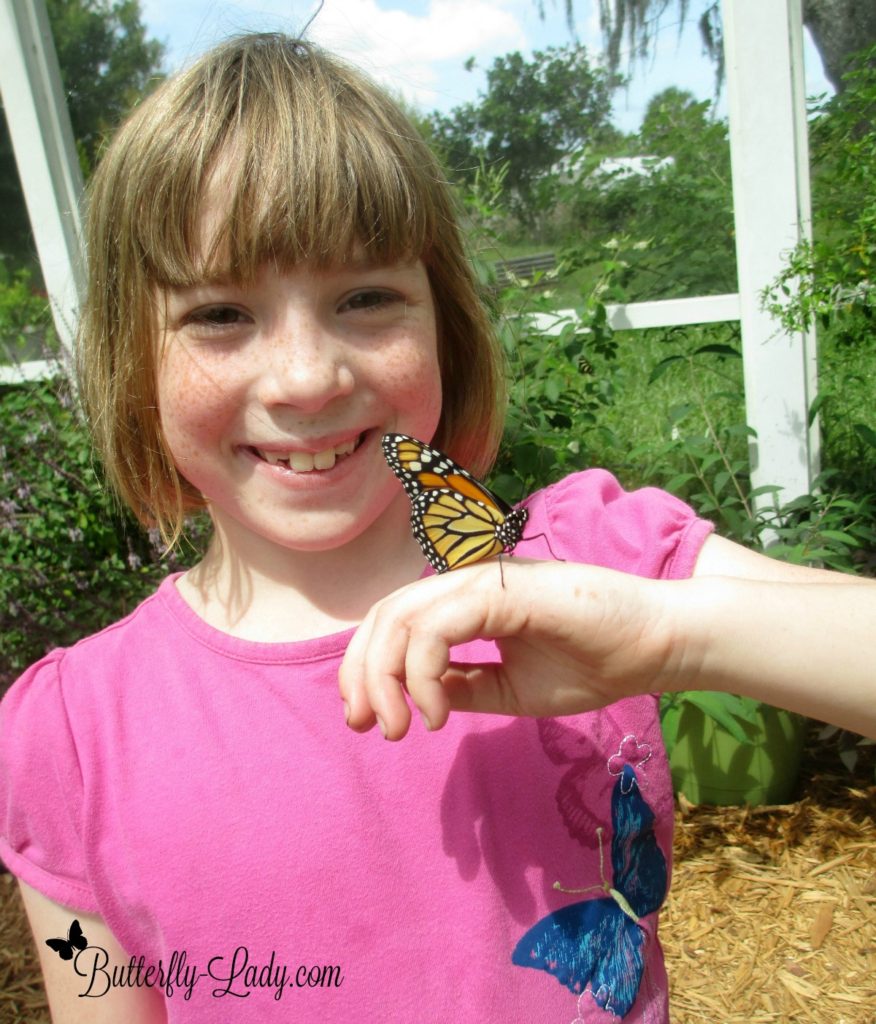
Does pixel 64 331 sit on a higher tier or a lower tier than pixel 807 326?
higher

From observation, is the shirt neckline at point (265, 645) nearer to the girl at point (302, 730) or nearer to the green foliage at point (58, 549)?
the girl at point (302, 730)

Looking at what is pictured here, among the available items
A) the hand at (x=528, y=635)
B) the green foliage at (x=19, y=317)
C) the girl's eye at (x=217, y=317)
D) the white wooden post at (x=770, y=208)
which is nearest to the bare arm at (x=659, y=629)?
the hand at (x=528, y=635)

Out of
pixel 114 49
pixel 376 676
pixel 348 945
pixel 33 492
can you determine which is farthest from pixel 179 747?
pixel 114 49

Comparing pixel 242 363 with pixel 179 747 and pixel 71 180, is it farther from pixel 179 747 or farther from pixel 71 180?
pixel 71 180

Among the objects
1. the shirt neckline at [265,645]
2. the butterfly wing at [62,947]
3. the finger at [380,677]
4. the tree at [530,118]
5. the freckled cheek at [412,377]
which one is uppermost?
the tree at [530,118]

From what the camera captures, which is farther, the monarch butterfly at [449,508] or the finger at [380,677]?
the monarch butterfly at [449,508]

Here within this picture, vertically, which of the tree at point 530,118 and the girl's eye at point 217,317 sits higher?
the tree at point 530,118

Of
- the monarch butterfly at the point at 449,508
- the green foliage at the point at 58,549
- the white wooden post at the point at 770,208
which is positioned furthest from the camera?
the green foliage at the point at 58,549

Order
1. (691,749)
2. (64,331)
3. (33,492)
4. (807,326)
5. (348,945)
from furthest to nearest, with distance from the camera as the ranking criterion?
(64,331), (33,492), (691,749), (807,326), (348,945)
